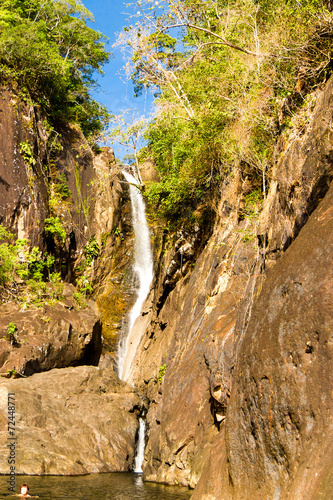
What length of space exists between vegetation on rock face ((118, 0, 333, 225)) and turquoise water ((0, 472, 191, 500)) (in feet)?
27.0

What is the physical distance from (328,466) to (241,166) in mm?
11159

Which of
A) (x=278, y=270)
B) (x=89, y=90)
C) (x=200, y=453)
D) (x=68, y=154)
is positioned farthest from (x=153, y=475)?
(x=89, y=90)

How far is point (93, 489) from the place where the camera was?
35.1 ft

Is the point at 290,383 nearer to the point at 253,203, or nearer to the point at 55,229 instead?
the point at 253,203

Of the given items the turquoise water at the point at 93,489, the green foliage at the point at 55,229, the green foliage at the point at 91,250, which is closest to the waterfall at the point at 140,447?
the turquoise water at the point at 93,489

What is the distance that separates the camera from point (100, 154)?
3103cm

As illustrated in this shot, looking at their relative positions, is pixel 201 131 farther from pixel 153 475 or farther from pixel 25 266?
pixel 153 475

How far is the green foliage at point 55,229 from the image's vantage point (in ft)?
74.5

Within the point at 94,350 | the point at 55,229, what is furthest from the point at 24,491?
the point at 55,229

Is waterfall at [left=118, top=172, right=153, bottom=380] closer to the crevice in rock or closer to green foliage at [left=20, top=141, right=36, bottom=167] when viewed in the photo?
the crevice in rock

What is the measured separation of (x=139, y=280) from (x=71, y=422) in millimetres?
12030

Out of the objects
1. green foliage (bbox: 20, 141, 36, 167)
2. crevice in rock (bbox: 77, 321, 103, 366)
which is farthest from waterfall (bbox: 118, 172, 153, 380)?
green foliage (bbox: 20, 141, 36, 167)

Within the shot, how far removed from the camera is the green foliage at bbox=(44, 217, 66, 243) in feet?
74.5

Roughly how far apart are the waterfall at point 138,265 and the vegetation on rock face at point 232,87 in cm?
592
